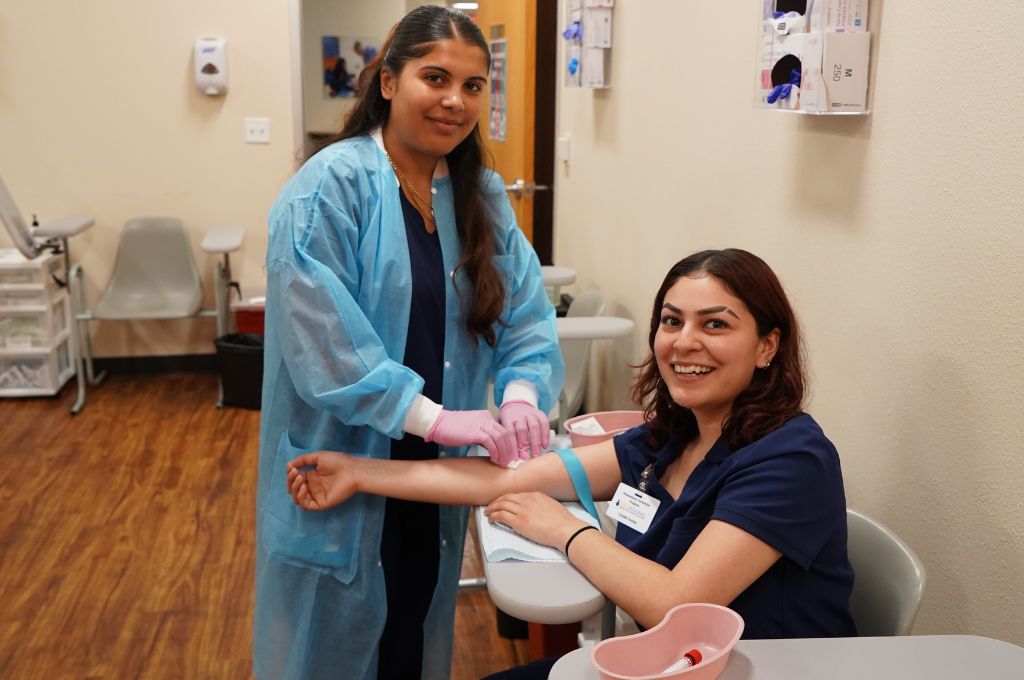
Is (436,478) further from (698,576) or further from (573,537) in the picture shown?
(698,576)

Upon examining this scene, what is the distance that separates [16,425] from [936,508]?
3.68m

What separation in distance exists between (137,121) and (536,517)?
3804 millimetres

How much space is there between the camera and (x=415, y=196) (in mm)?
1672

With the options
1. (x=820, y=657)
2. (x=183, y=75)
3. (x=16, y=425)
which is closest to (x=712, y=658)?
(x=820, y=657)

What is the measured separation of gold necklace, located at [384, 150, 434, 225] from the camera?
165cm

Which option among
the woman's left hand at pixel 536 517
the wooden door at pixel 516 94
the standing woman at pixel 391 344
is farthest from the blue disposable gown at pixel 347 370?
the wooden door at pixel 516 94

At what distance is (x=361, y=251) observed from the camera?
5.16ft

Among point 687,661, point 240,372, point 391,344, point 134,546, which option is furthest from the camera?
point 240,372

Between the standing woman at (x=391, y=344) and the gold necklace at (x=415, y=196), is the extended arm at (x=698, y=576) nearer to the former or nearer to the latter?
the standing woman at (x=391, y=344)

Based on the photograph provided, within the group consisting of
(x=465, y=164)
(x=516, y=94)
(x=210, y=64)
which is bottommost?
(x=465, y=164)

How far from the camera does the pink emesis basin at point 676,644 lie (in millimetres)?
1032

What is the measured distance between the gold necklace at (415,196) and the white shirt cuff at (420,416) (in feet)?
1.09

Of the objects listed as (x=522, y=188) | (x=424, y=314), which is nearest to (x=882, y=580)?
(x=424, y=314)

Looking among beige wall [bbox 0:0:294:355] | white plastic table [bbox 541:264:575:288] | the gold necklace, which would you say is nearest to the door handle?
white plastic table [bbox 541:264:575:288]
